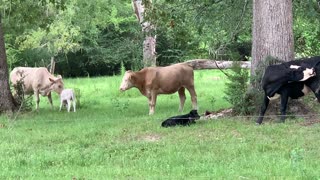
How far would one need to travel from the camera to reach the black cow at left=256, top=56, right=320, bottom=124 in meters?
12.0

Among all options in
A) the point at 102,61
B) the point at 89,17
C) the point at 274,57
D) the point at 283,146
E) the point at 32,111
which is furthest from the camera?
the point at 102,61

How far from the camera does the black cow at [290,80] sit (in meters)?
12.0

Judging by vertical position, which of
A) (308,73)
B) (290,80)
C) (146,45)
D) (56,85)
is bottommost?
(56,85)

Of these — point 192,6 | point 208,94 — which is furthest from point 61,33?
point 192,6

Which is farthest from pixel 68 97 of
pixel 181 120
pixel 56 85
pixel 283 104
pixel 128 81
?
pixel 283 104

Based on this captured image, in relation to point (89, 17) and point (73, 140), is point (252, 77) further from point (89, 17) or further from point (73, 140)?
point (89, 17)

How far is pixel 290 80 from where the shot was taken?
473 inches

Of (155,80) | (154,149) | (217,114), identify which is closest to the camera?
(154,149)

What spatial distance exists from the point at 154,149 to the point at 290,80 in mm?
3807

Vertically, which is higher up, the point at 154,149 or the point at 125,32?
the point at 125,32

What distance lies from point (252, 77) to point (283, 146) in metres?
3.80

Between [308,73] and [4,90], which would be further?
[4,90]

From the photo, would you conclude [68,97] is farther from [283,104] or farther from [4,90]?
[283,104]

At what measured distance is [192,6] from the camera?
1866 cm
